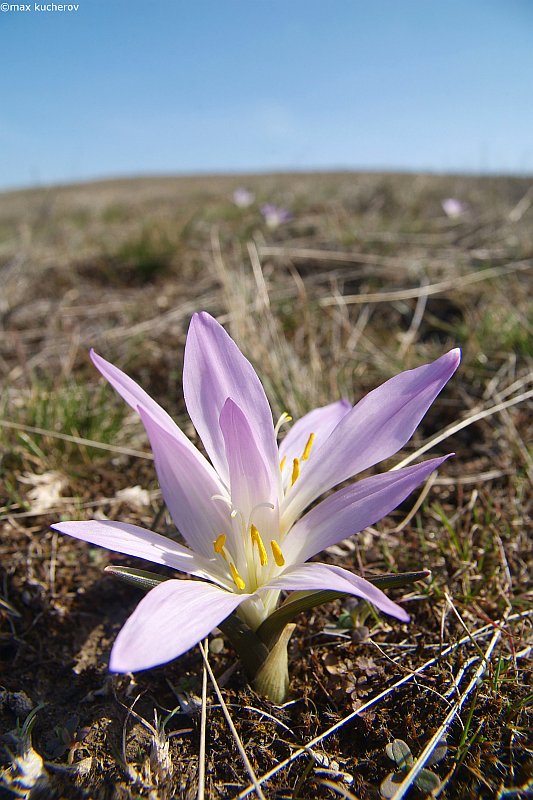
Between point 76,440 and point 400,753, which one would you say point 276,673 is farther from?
point 76,440

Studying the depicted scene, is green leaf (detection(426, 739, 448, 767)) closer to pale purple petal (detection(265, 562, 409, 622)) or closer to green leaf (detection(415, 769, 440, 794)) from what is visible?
green leaf (detection(415, 769, 440, 794))

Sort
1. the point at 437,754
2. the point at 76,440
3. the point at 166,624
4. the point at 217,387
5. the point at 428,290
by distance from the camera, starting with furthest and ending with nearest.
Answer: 1. the point at 428,290
2. the point at 76,440
3. the point at 217,387
4. the point at 437,754
5. the point at 166,624

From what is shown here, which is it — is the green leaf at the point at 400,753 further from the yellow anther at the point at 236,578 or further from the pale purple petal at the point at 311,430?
the pale purple petal at the point at 311,430

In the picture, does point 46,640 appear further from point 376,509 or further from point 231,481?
point 376,509

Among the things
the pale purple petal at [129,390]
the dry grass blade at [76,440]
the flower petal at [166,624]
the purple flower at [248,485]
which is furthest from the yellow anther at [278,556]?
the dry grass blade at [76,440]

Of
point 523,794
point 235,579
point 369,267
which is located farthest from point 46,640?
point 369,267

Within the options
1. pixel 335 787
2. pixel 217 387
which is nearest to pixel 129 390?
pixel 217 387
